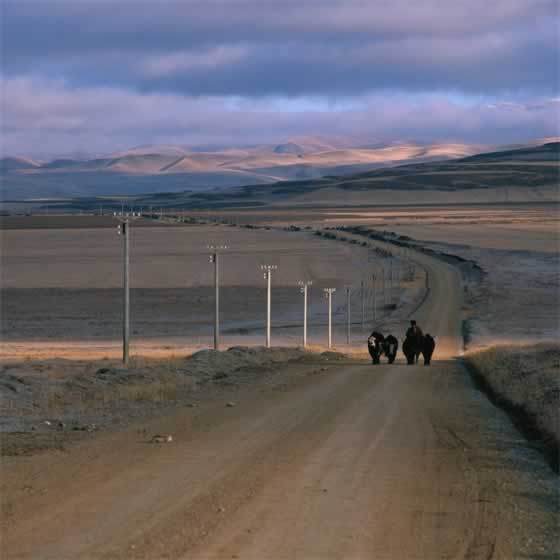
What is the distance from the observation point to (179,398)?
1967 centimetres

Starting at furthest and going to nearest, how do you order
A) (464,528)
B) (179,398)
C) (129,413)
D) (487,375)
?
1. (487,375)
2. (179,398)
3. (129,413)
4. (464,528)

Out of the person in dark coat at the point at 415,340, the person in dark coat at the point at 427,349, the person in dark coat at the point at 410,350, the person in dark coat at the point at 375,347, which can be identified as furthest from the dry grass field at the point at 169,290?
the person in dark coat at the point at 427,349

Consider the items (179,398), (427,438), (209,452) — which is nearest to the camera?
(209,452)

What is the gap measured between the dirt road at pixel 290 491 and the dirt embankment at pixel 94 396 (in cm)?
76

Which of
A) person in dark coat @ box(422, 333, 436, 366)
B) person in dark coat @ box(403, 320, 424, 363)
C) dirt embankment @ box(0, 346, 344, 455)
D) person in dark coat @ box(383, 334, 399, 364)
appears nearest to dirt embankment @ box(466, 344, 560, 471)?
person in dark coat @ box(422, 333, 436, 366)

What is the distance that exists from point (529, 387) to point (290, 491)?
11199 millimetres

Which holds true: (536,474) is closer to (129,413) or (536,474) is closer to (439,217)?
(129,413)

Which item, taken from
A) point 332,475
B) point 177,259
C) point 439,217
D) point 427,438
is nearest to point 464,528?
point 332,475

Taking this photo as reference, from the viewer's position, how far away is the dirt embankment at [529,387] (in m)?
15.2

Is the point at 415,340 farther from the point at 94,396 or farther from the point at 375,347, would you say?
the point at 94,396

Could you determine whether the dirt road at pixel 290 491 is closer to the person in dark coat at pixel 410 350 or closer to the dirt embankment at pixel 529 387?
the dirt embankment at pixel 529 387

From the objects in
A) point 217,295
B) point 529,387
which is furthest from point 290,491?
point 217,295

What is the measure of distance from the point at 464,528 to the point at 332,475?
7.92 feet

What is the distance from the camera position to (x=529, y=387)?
69.4 feet
